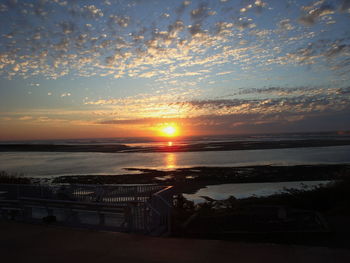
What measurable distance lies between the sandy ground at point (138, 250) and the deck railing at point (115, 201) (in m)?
0.63

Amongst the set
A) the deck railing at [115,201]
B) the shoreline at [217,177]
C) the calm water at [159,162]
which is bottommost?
the shoreline at [217,177]

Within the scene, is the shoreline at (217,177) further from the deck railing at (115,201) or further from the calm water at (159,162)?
the deck railing at (115,201)

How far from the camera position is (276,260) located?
220 inches

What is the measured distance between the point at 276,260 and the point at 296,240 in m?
3.76

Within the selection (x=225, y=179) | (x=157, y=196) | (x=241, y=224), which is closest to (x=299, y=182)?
(x=225, y=179)

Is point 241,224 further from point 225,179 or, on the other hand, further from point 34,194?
point 225,179

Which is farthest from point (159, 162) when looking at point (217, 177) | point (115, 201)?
point (115, 201)

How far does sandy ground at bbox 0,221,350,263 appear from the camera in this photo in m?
5.78

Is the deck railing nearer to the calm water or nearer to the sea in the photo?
the sea

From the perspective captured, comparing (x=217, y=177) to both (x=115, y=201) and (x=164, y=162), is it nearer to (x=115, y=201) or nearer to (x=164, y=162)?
(x=164, y=162)

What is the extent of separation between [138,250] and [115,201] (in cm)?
435

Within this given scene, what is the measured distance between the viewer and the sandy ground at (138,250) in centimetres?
578

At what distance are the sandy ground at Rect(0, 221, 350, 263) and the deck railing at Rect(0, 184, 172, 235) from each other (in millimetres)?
632

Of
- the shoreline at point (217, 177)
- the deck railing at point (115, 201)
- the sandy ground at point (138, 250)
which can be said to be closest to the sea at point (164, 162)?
the shoreline at point (217, 177)
